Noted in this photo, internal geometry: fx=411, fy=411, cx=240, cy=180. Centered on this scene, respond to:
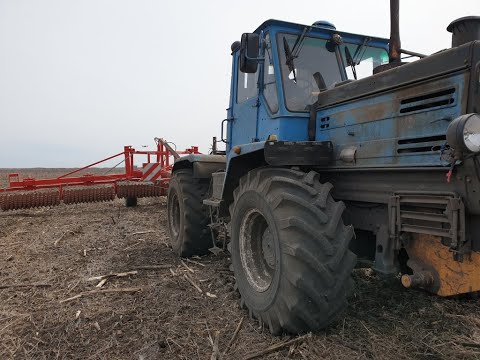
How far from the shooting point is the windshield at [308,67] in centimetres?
404

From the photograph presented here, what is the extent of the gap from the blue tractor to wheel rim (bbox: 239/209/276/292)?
10mm

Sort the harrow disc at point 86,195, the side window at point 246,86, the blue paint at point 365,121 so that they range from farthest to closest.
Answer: the harrow disc at point 86,195 < the side window at point 246,86 < the blue paint at point 365,121

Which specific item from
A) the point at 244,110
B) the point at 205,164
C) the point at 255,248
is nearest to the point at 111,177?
the point at 205,164

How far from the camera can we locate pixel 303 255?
9.68ft

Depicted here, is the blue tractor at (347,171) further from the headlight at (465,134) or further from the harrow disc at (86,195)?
the harrow disc at (86,195)

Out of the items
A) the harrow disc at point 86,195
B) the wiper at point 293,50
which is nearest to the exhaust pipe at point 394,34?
the wiper at point 293,50

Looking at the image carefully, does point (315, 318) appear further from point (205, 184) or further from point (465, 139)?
point (205, 184)

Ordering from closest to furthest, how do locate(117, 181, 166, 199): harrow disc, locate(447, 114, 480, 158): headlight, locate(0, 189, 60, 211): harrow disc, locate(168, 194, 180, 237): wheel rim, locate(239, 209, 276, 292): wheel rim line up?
1. locate(447, 114, 480, 158): headlight
2. locate(239, 209, 276, 292): wheel rim
3. locate(168, 194, 180, 237): wheel rim
4. locate(0, 189, 60, 211): harrow disc
5. locate(117, 181, 166, 199): harrow disc

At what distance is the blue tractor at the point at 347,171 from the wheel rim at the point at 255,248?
1cm

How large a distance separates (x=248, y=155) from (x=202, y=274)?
1.76m

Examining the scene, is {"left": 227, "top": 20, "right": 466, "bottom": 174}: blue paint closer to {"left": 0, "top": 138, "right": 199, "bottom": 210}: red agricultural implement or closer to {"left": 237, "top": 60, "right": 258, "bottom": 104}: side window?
{"left": 237, "top": 60, "right": 258, "bottom": 104}: side window

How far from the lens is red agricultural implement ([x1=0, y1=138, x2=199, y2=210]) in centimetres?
1001

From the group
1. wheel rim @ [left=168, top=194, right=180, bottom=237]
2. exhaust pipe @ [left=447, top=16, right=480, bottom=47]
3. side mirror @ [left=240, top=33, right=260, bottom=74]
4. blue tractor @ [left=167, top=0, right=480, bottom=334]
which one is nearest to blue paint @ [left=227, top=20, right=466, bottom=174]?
blue tractor @ [left=167, top=0, right=480, bottom=334]

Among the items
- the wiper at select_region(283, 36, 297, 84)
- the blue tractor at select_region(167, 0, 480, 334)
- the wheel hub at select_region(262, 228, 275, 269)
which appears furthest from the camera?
the wiper at select_region(283, 36, 297, 84)
